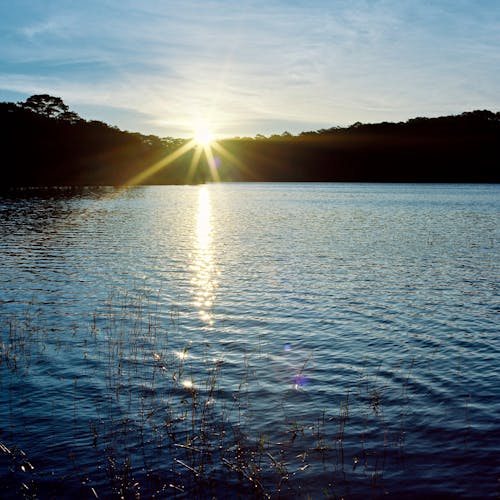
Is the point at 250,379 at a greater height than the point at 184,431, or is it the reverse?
the point at 250,379

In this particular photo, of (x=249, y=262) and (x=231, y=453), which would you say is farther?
(x=249, y=262)

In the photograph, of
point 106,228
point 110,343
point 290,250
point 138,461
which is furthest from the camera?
point 106,228

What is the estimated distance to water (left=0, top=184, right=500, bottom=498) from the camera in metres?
12.2

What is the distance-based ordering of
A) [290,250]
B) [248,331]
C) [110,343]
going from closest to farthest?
[110,343] → [248,331] → [290,250]

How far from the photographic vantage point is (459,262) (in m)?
41.6

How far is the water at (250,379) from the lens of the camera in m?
12.2

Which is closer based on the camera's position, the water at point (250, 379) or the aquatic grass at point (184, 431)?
the aquatic grass at point (184, 431)

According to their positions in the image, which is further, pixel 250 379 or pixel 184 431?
pixel 250 379

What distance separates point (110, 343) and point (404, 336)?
39.6ft

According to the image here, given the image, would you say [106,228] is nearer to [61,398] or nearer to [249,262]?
[249,262]

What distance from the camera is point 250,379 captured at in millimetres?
18016

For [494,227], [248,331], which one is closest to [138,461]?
[248,331]

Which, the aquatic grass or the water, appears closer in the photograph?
the aquatic grass

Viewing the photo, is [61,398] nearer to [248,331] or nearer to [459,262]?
[248,331]
